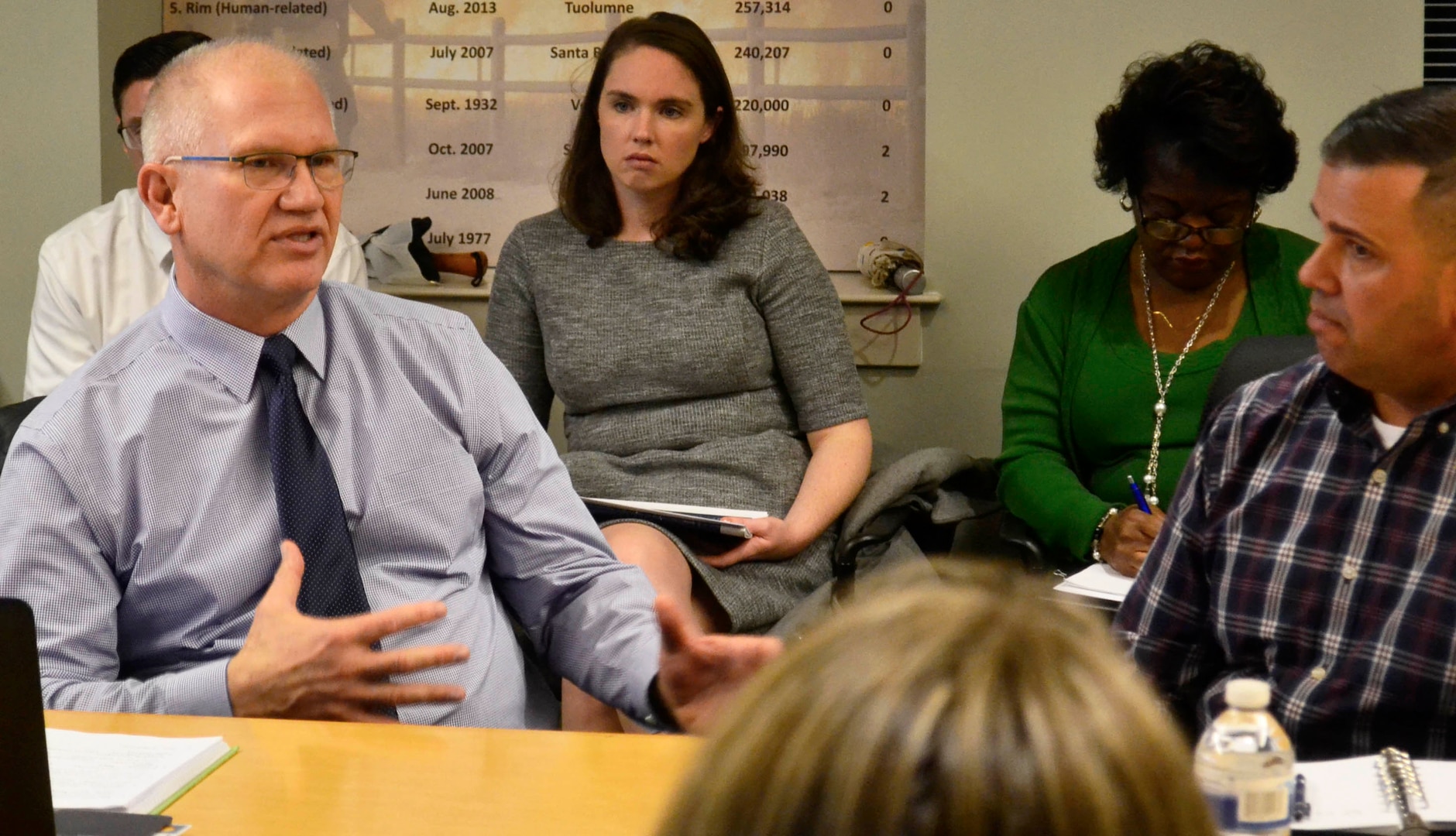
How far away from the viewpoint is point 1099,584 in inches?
89.1

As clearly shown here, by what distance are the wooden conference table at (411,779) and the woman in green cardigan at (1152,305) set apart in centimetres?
140

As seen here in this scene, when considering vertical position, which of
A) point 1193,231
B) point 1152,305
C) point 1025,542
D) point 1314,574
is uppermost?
point 1193,231

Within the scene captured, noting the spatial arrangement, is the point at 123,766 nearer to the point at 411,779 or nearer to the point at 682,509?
the point at 411,779

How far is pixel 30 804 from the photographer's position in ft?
3.21

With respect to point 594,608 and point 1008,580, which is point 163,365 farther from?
point 1008,580

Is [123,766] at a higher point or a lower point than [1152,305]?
lower

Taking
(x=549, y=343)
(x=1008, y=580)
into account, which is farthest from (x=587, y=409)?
(x=1008, y=580)

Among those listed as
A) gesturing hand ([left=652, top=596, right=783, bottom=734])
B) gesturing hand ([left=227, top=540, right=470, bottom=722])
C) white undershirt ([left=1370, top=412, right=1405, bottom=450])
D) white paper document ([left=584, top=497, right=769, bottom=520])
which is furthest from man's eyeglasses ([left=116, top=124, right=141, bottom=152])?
white undershirt ([left=1370, top=412, right=1405, bottom=450])

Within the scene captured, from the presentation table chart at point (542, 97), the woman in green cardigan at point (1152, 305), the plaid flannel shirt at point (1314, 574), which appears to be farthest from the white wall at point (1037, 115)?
the plaid flannel shirt at point (1314, 574)

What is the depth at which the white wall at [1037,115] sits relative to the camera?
10.9 feet

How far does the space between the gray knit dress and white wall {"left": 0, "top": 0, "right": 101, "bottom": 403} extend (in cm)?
141

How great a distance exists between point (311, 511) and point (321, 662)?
270 millimetres

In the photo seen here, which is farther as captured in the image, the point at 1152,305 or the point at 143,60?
the point at 143,60

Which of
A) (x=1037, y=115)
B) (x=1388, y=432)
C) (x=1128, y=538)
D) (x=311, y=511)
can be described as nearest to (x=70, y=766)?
(x=311, y=511)
